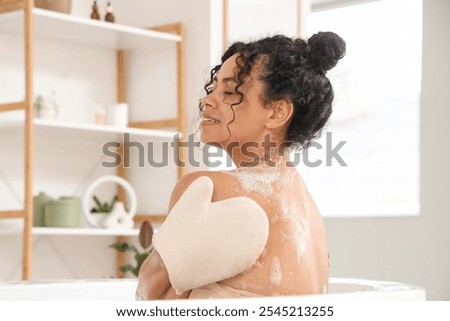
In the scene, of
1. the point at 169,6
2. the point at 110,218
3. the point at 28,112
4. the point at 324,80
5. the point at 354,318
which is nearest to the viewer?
the point at 354,318

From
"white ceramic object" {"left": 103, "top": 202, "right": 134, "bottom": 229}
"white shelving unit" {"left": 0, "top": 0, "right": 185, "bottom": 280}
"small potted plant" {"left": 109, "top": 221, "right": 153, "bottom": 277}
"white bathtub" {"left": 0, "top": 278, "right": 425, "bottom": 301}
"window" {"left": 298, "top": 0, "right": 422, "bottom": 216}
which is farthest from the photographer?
"window" {"left": 298, "top": 0, "right": 422, "bottom": 216}

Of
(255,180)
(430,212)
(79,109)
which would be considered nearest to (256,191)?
(255,180)

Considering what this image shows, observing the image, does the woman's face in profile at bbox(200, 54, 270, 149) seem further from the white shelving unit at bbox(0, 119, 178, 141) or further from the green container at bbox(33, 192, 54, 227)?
the green container at bbox(33, 192, 54, 227)

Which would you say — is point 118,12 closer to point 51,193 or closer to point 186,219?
point 51,193

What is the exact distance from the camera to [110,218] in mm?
3668

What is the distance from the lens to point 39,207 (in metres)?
3.47

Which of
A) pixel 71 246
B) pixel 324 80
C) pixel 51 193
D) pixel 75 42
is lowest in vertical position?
pixel 71 246

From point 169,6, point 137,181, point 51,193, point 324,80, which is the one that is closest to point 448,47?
point 169,6

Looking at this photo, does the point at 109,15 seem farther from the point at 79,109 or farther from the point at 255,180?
the point at 255,180

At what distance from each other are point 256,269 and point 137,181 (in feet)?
8.97

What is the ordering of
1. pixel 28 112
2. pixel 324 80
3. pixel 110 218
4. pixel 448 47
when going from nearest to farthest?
pixel 324 80 → pixel 28 112 → pixel 110 218 → pixel 448 47

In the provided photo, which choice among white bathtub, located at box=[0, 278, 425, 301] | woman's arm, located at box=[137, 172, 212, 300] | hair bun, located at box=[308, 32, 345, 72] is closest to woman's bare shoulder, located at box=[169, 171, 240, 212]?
woman's arm, located at box=[137, 172, 212, 300]

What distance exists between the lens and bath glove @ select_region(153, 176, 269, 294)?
4.19 ft

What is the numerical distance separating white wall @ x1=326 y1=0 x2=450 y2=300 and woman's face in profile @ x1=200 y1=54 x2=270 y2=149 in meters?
2.92
